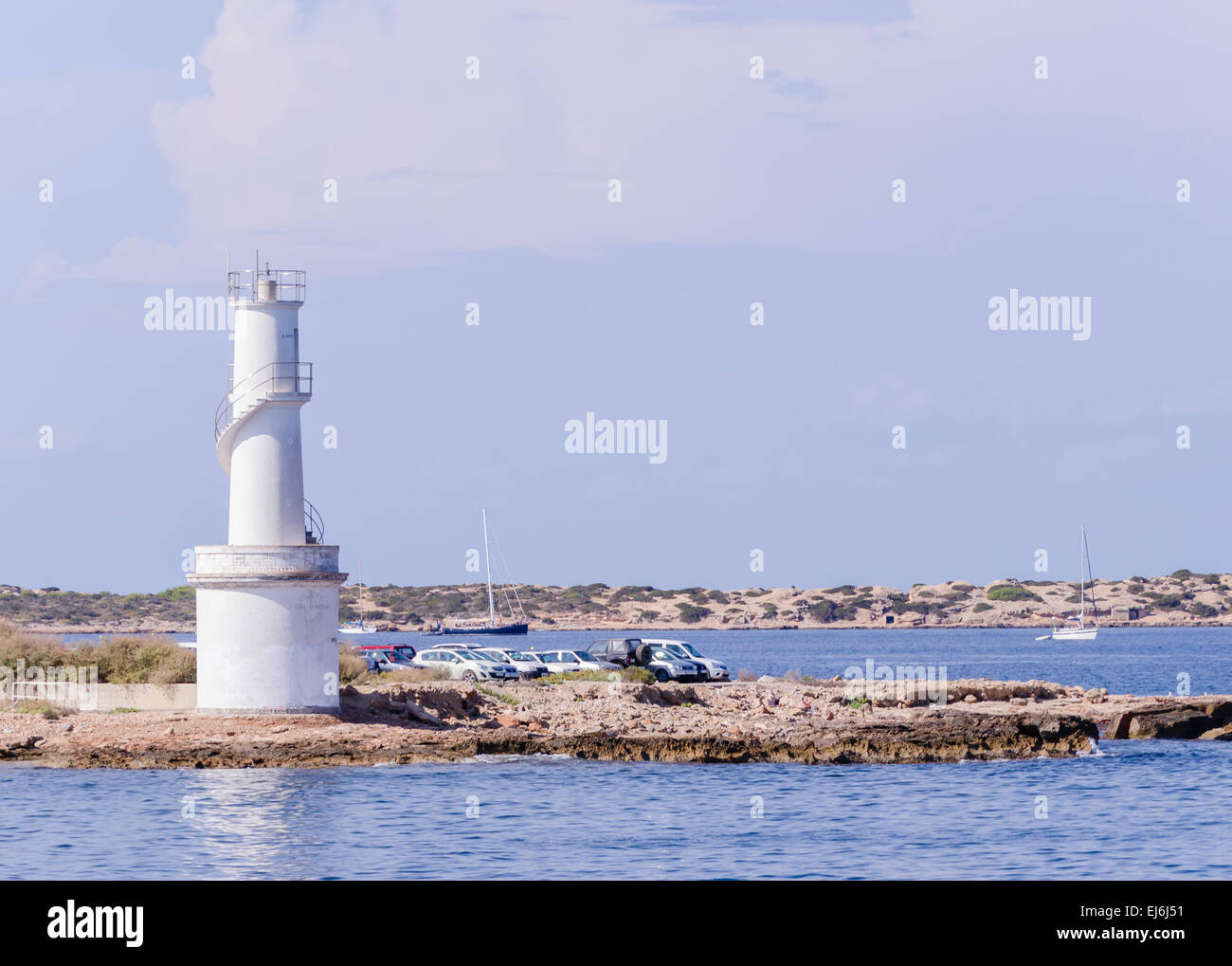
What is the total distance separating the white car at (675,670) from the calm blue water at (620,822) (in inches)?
630

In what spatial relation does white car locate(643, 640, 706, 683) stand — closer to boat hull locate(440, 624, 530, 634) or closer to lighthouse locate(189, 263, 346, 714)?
lighthouse locate(189, 263, 346, 714)

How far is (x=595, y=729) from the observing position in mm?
41688

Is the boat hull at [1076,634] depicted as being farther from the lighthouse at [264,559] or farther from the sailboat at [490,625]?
the lighthouse at [264,559]

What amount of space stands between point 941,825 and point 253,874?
42.9ft

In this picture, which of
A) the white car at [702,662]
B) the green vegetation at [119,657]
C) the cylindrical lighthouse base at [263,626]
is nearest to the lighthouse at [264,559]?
the cylindrical lighthouse base at [263,626]

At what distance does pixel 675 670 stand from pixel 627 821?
24926 mm

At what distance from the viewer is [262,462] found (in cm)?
3694

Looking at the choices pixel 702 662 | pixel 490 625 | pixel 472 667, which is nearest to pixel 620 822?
pixel 472 667

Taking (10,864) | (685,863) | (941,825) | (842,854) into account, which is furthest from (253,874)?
(941,825)

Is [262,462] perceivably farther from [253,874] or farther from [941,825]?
[941,825]

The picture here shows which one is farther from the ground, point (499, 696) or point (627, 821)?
point (499, 696)

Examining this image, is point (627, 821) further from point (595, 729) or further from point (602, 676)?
point (602, 676)

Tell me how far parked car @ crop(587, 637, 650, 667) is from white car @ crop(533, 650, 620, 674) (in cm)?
51

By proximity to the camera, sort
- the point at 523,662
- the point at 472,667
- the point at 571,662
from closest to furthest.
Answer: the point at 472,667
the point at 523,662
the point at 571,662
